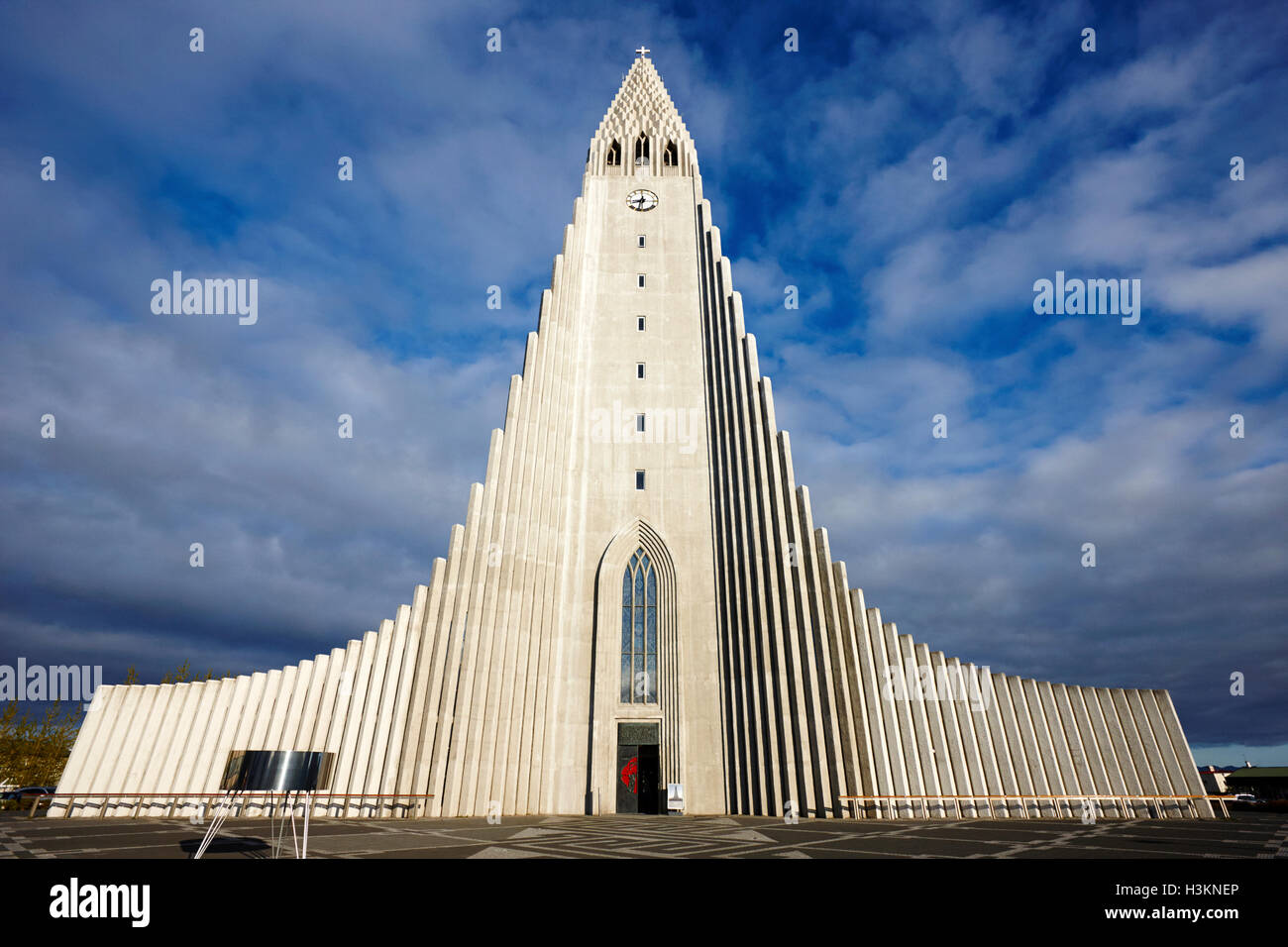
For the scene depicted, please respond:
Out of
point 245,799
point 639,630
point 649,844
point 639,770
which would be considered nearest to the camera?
point 649,844

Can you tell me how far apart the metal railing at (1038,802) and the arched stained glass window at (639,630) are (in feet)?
26.7

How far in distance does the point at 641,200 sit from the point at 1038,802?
32.6 metres

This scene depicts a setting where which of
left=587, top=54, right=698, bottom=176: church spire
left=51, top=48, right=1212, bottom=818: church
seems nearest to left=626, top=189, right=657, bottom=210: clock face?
left=587, top=54, right=698, bottom=176: church spire

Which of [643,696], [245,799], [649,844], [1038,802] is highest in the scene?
[643,696]

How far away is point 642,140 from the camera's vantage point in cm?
3622

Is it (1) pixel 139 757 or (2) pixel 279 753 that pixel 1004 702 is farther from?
(1) pixel 139 757

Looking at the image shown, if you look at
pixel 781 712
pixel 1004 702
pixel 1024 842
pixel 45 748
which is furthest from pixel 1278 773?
pixel 45 748

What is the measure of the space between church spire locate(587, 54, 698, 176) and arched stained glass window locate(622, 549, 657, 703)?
74.2 ft

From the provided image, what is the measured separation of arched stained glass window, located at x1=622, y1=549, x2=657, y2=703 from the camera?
24109mm

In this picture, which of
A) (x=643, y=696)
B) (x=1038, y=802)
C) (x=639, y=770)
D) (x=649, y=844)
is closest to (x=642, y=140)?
(x=643, y=696)

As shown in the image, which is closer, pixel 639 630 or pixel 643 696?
pixel 643 696

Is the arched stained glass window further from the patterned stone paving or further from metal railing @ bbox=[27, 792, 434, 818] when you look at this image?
the patterned stone paving

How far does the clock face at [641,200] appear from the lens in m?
33.4

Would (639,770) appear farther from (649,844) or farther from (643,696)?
(649,844)
